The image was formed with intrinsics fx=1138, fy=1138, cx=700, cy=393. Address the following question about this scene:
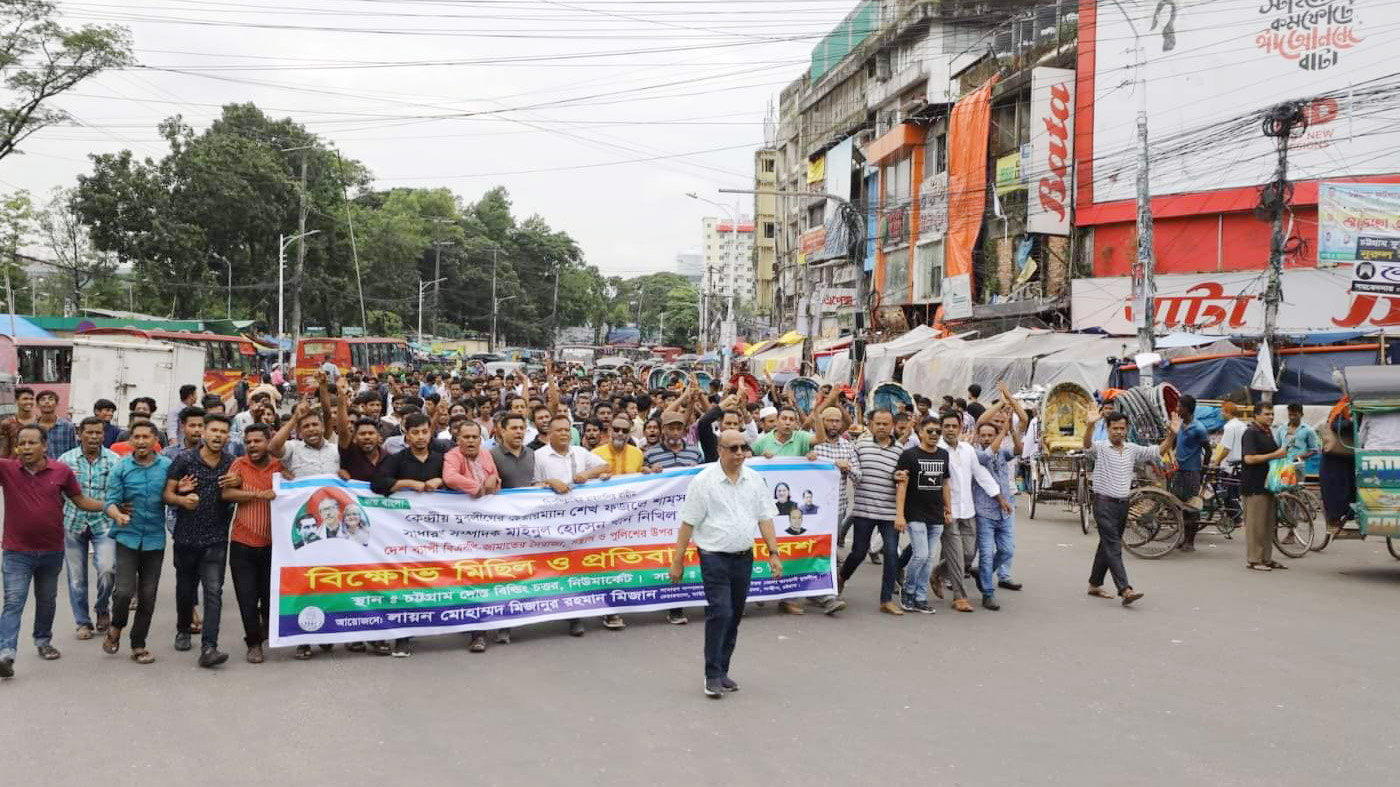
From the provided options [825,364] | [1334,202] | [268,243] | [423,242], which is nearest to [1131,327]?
[1334,202]

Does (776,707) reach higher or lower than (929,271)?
lower

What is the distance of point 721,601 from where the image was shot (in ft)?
22.2

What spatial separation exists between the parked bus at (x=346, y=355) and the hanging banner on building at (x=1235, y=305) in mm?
24569

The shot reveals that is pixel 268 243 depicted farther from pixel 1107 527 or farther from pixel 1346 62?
pixel 1107 527

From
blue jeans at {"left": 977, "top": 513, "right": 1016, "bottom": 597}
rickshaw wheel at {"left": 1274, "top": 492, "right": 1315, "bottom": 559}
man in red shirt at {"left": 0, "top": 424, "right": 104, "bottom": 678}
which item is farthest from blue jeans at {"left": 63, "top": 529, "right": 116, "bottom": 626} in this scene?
rickshaw wheel at {"left": 1274, "top": 492, "right": 1315, "bottom": 559}

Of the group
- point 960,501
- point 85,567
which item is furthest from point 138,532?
point 960,501

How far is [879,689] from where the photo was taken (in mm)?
6973

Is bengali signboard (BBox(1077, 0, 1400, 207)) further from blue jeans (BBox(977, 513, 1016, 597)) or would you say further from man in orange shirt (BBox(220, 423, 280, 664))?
man in orange shirt (BBox(220, 423, 280, 664))

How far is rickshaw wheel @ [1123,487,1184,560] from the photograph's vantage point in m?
12.4

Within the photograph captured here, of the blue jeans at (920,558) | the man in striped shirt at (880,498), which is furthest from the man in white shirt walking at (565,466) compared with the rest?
the blue jeans at (920,558)

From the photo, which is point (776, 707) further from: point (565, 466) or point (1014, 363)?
point (1014, 363)

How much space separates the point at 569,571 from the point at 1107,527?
183 inches

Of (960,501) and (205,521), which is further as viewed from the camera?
(960,501)

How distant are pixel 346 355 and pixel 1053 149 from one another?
91.2 ft
